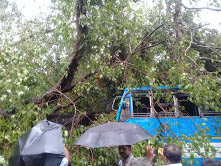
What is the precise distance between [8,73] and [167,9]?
16.0ft

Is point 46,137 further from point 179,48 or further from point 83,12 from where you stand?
point 179,48

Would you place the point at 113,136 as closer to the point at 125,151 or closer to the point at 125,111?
the point at 125,151

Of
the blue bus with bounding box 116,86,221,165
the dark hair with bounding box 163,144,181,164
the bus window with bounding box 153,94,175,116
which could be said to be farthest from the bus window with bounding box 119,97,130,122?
the dark hair with bounding box 163,144,181,164

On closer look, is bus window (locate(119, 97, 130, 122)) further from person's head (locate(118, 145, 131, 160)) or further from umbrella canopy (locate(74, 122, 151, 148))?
person's head (locate(118, 145, 131, 160))

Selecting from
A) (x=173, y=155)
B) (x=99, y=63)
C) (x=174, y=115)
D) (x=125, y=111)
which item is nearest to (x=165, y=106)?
(x=174, y=115)

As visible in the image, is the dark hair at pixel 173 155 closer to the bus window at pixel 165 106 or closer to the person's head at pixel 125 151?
the person's head at pixel 125 151

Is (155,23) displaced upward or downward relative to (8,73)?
upward

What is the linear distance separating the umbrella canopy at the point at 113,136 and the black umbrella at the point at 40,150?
25.2 inches

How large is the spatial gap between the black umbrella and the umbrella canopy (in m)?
0.64

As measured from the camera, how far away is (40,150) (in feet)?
5.54

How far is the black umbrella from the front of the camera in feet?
5.42

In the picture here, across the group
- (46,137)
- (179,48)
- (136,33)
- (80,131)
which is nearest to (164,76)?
(179,48)

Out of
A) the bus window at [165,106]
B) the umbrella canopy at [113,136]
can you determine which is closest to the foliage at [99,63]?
the bus window at [165,106]

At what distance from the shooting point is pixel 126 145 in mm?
2361
